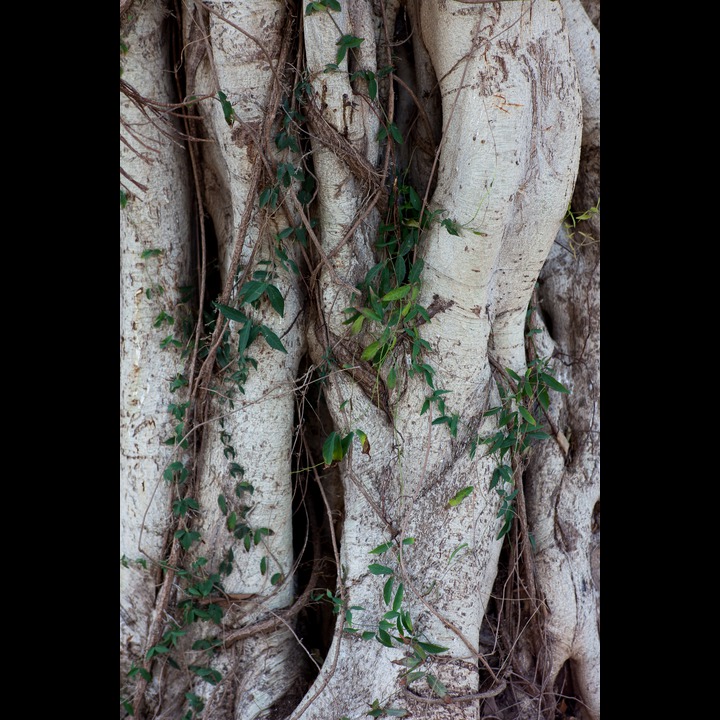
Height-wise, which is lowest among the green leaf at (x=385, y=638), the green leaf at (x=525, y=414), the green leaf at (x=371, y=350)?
the green leaf at (x=385, y=638)

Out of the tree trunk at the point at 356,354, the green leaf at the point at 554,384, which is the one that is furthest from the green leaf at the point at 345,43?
the green leaf at the point at 554,384

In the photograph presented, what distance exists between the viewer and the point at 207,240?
89.7 inches

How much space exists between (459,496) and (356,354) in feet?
1.56

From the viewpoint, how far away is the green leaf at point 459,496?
1.92 metres

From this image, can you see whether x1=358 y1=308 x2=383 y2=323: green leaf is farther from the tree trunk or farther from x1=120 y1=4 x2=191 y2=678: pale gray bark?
x1=120 y1=4 x2=191 y2=678: pale gray bark

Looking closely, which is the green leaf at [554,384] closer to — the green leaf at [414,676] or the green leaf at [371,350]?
the green leaf at [371,350]

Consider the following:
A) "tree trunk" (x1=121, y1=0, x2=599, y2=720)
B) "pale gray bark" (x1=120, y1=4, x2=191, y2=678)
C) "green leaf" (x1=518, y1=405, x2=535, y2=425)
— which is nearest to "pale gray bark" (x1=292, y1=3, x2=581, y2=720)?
"tree trunk" (x1=121, y1=0, x2=599, y2=720)

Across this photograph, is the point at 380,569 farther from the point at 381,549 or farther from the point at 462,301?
the point at 462,301

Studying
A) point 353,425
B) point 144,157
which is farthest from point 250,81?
point 353,425

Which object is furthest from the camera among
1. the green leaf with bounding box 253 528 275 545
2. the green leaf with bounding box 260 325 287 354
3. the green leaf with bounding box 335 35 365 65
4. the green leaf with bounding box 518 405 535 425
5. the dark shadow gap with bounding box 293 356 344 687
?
the dark shadow gap with bounding box 293 356 344 687

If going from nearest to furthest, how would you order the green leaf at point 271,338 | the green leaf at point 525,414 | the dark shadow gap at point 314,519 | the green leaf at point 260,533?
the green leaf at point 271,338, the green leaf at point 525,414, the green leaf at point 260,533, the dark shadow gap at point 314,519

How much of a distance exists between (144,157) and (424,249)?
0.84 meters

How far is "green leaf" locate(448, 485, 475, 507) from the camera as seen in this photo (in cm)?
192

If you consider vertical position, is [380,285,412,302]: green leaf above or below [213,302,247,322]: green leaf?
above
